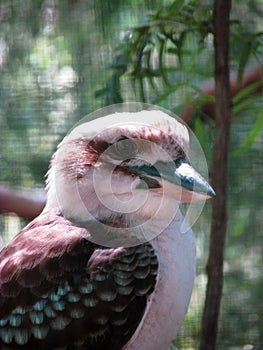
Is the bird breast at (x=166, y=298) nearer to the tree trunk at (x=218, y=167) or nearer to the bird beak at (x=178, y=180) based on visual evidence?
the bird beak at (x=178, y=180)

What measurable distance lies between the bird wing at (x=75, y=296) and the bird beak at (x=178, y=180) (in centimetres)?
9

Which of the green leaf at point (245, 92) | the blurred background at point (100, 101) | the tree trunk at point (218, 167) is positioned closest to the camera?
the tree trunk at point (218, 167)

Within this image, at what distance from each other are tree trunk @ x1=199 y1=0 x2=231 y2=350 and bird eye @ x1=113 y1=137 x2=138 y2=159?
14.1 inches

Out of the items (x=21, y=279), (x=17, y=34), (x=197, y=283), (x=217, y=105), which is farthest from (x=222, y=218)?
(x=17, y=34)

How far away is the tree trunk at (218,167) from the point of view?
1584mm

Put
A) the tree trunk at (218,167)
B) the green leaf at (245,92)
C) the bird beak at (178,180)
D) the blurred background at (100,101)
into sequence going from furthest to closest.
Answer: the blurred background at (100,101) → the green leaf at (245,92) → the tree trunk at (218,167) → the bird beak at (178,180)

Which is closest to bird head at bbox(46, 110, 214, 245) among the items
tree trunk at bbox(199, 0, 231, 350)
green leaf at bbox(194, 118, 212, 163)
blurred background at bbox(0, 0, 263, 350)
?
tree trunk at bbox(199, 0, 231, 350)

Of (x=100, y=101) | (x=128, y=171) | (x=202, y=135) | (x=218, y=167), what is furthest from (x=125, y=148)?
(x=100, y=101)

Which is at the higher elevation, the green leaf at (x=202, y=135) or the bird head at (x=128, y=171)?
the bird head at (x=128, y=171)

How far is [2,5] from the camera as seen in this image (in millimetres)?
2205

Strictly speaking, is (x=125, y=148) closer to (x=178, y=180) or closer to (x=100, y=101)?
(x=178, y=180)

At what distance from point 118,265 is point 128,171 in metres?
0.13

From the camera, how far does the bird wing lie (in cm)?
125

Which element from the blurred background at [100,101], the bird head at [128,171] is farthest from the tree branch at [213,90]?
the bird head at [128,171]
